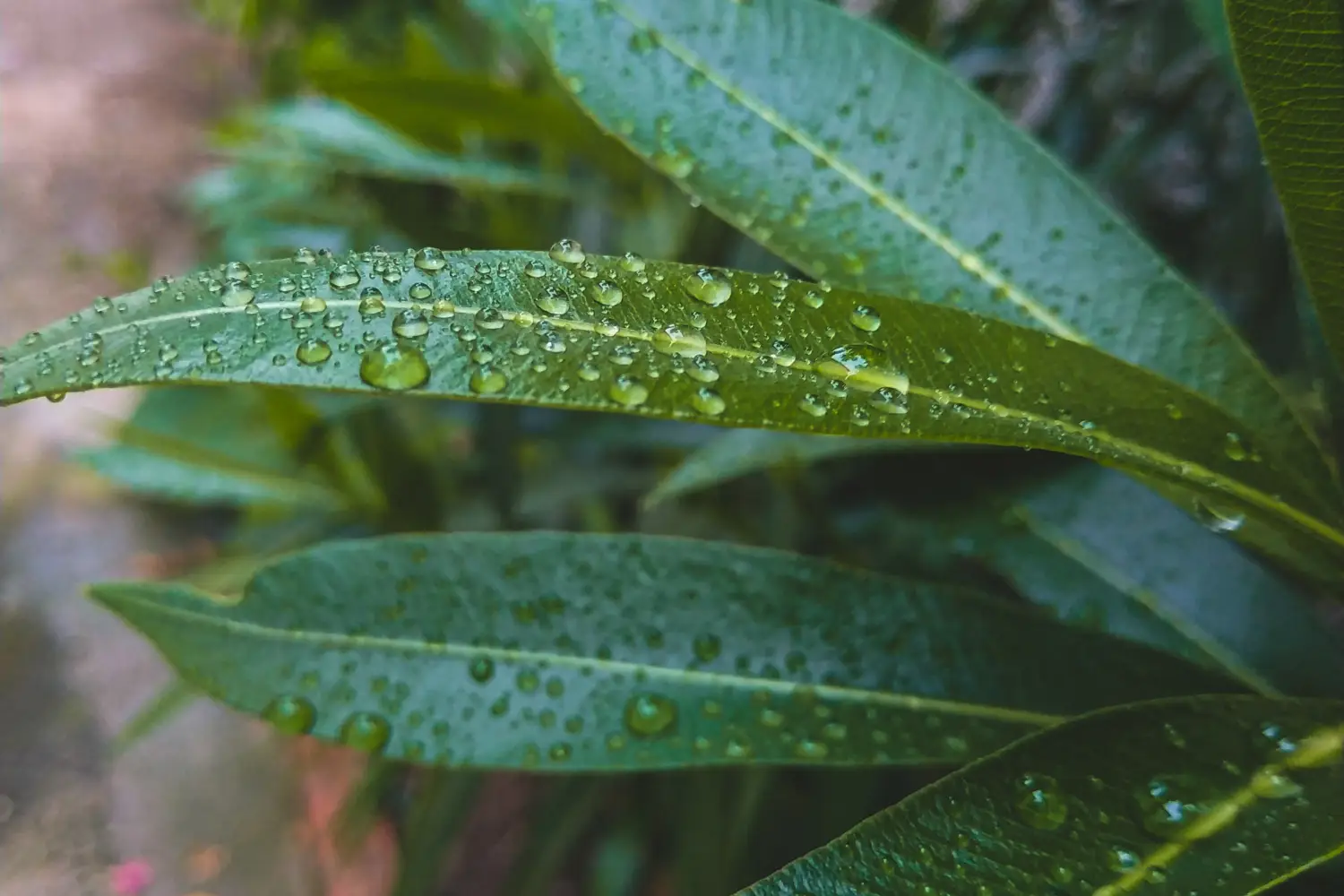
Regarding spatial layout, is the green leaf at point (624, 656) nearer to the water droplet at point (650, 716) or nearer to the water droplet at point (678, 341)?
the water droplet at point (650, 716)

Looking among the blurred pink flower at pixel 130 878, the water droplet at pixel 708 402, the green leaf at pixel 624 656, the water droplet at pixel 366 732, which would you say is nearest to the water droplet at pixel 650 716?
the green leaf at pixel 624 656

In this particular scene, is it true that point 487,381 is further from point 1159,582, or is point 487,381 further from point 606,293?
point 1159,582

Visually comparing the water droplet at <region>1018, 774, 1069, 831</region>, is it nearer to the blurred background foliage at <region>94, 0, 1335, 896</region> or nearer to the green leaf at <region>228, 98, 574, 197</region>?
the blurred background foliage at <region>94, 0, 1335, 896</region>

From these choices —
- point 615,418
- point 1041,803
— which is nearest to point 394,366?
point 1041,803

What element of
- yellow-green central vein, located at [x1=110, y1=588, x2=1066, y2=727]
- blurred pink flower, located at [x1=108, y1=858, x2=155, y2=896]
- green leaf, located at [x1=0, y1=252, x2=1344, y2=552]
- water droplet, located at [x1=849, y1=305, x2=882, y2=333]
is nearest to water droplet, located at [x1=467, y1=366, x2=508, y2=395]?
green leaf, located at [x1=0, y1=252, x2=1344, y2=552]

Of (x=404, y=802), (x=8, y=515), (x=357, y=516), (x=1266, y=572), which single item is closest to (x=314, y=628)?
(x=1266, y=572)

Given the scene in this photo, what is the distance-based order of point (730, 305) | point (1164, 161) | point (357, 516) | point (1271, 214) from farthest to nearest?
1. point (357, 516)
2. point (1164, 161)
3. point (1271, 214)
4. point (730, 305)

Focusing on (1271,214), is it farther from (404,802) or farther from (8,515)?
(8,515)
